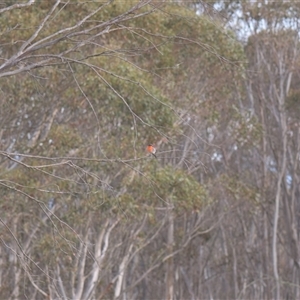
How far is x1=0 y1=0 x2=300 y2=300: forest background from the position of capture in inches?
532

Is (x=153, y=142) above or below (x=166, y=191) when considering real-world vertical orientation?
above

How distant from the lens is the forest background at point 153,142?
13508 millimetres

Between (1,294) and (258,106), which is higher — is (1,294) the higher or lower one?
the lower one

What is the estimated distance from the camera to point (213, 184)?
20.7 metres

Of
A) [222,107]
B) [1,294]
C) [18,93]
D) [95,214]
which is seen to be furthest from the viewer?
[222,107]

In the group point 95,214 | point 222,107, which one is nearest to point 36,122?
point 95,214

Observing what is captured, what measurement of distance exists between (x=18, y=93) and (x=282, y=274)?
55.9 ft

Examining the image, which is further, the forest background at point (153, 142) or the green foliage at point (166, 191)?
the green foliage at point (166, 191)

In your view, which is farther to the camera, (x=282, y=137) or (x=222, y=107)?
(x=282, y=137)

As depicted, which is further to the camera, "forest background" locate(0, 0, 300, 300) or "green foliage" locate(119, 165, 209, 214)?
"green foliage" locate(119, 165, 209, 214)

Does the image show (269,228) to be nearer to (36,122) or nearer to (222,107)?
(222,107)

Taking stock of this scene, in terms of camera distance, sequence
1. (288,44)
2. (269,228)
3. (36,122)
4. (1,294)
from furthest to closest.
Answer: (269,228), (288,44), (1,294), (36,122)

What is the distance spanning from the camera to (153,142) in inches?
601

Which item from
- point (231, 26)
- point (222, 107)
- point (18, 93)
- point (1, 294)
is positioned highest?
point (231, 26)
